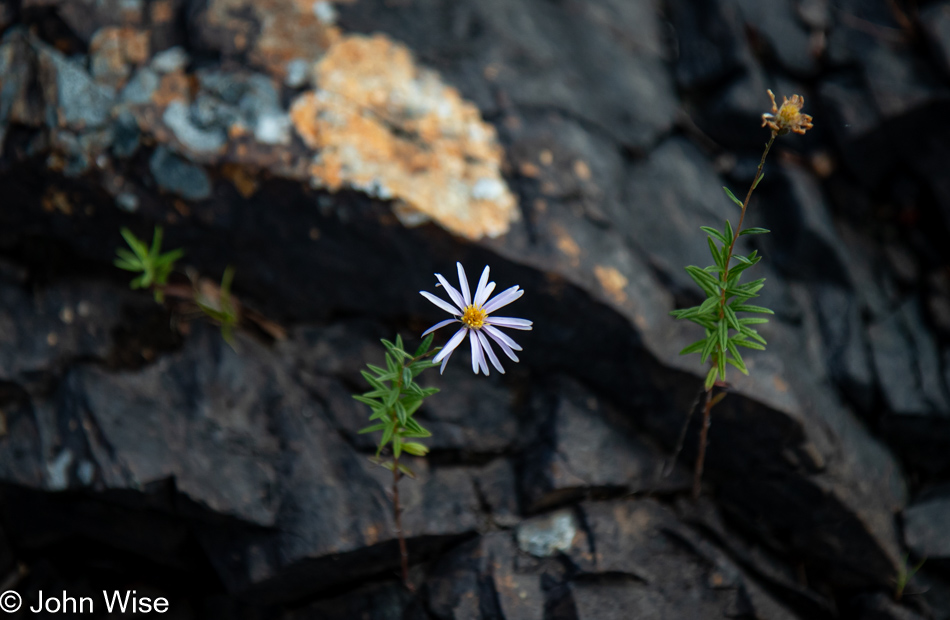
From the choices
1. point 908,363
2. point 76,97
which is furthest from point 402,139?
point 908,363

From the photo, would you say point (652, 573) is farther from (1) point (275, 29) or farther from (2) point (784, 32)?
(2) point (784, 32)

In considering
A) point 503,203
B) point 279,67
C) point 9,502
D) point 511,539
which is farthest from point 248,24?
point 511,539

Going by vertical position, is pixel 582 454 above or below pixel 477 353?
below

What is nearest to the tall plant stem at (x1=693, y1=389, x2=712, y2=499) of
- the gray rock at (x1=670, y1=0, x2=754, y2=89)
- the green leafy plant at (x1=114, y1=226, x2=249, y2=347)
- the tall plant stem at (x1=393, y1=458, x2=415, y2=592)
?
the tall plant stem at (x1=393, y1=458, x2=415, y2=592)

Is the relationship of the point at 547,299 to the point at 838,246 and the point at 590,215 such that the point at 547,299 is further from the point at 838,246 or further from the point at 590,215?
the point at 838,246

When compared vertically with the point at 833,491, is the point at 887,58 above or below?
above

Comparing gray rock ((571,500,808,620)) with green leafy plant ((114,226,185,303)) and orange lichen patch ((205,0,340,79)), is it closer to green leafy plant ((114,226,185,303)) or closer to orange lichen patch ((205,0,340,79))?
green leafy plant ((114,226,185,303))
